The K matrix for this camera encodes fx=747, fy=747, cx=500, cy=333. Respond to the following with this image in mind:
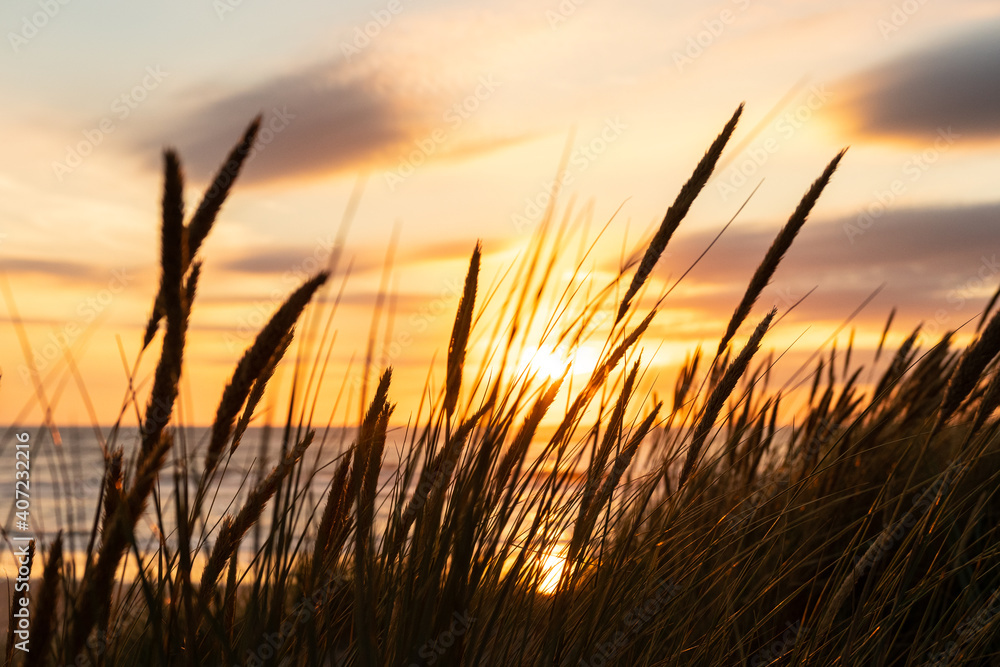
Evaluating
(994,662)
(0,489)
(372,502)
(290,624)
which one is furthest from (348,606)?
(0,489)

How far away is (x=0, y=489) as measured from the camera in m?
19.0

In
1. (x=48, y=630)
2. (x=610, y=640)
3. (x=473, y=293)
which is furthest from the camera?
(x=610, y=640)

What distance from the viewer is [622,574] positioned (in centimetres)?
162

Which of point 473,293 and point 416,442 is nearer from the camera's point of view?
point 473,293

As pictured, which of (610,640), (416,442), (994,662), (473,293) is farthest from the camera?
(994,662)

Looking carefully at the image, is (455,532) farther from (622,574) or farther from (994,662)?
(994,662)

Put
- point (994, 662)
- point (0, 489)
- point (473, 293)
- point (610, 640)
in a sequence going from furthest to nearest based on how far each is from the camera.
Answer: point (0, 489), point (994, 662), point (610, 640), point (473, 293)

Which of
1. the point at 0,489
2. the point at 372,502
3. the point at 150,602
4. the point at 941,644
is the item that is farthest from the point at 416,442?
the point at 0,489

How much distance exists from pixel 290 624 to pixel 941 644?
1513 mm

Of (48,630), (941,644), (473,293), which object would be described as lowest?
(941,644)

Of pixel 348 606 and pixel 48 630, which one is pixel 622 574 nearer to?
pixel 348 606

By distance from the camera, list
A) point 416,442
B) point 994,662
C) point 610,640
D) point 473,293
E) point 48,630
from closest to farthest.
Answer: point 48,630
point 473,293
point 610,640
point 416,442
point 994,662

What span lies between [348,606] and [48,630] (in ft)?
A: 2.72

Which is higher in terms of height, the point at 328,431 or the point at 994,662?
the point at 328,431
